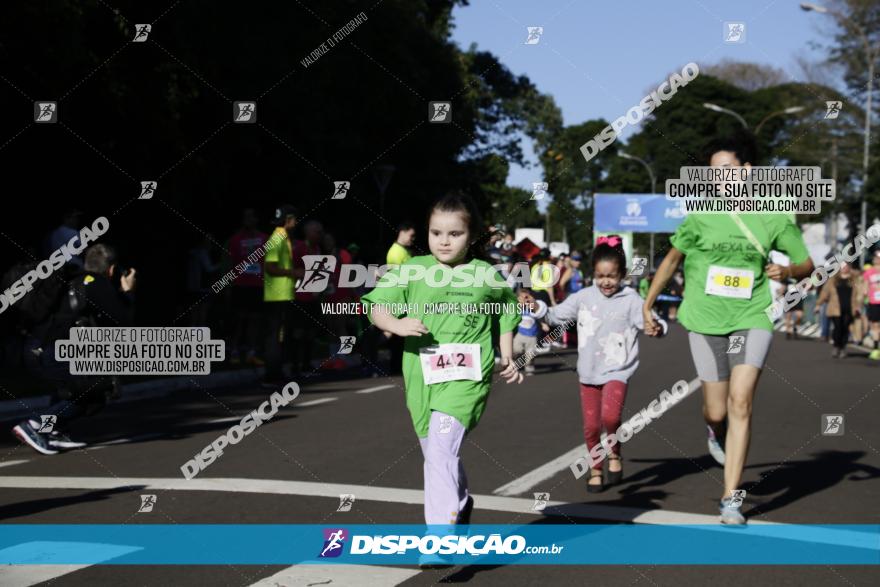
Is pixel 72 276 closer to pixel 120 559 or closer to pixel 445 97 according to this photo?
pixel 120 559

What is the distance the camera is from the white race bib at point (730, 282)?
24.2ft

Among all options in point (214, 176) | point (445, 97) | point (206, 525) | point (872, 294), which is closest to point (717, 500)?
point (206, 525)

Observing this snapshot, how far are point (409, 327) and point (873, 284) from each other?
68.7ft

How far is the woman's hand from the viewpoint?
566cm

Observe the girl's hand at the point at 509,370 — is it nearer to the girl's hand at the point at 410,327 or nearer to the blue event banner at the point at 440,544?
the girl's hand at the point at 410,327

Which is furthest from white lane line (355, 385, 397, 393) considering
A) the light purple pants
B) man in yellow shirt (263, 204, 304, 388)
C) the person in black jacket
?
the light purple pants

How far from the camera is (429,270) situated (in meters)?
6.00

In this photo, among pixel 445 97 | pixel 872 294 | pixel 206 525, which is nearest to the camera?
pixel 206 525

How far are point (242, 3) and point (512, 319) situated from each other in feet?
57.3

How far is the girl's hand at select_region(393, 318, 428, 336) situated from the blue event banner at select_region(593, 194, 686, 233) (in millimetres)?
57826

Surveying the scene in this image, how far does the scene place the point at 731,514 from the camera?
6.96m

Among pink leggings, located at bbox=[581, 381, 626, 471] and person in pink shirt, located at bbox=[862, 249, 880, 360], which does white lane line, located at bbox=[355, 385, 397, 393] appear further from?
person in pink shirt, located at bbox=[862, 249, 880, 360]

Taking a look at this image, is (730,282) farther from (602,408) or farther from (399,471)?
(399,471)
